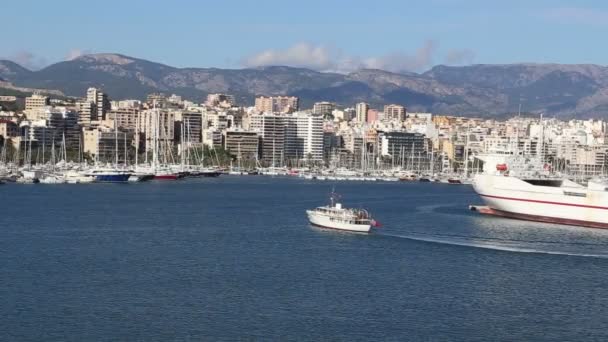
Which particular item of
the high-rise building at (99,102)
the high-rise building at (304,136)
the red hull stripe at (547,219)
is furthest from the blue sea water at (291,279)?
the high-rise building at (99,102)

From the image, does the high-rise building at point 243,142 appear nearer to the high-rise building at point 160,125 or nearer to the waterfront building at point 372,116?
the high-rise building at point 160,125

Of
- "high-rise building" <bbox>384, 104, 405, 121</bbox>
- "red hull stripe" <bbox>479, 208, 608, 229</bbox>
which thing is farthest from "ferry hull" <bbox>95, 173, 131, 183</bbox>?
"high-rise building" <bbox>384, 104, 405, 121</bbox>

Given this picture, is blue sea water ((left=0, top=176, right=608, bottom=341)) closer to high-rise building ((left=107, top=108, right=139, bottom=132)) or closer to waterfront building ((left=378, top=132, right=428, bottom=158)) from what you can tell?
high-rise building ((left=107, top=108, right=139, bottom=132))

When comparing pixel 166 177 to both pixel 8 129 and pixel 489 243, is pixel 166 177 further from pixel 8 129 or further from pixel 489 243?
pixel 489 243

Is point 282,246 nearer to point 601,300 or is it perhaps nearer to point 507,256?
point 507,256

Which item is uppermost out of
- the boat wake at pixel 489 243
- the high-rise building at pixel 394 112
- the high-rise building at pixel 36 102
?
the high-rise building at pixel 394 112

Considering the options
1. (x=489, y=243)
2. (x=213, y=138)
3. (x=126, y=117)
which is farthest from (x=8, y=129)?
(x=489, y=243)

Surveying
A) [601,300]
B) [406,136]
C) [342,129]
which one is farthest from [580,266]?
[342,129]

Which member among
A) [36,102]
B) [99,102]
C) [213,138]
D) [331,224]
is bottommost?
[331,224]
